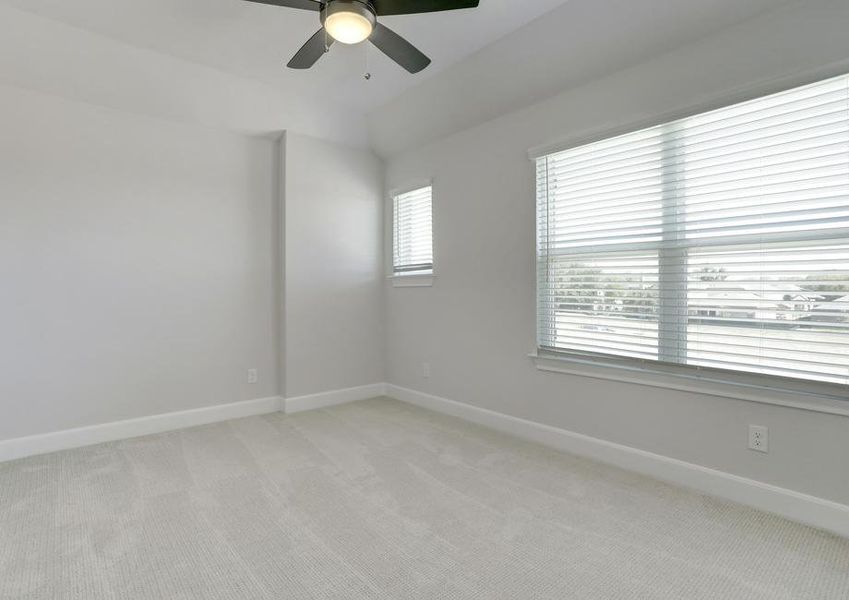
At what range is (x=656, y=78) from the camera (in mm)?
2484

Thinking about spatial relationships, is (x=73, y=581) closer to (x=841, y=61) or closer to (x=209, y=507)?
(x=209, y=507)

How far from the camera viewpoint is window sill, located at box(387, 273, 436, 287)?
13.2 feet

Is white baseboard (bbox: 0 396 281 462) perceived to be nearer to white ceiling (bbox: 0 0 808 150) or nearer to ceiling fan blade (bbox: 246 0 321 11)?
white ceiling (bbox: 0 0 808 150)

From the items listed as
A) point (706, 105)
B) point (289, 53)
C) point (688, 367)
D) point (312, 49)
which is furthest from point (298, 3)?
point (688, 367)

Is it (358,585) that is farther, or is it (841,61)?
(841,61)

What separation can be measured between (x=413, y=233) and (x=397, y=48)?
6.74ft

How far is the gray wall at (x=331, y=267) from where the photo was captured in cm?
392

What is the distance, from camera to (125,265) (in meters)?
3.27

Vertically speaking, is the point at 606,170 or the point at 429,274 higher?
the point at 606,170

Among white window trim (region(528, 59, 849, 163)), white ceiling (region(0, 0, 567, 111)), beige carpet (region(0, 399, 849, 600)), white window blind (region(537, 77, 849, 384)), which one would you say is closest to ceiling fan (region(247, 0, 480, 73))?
white ceiling (region(0, 0, 567, 111))

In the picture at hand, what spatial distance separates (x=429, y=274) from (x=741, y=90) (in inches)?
101

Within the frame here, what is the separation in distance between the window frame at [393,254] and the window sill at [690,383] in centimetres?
134

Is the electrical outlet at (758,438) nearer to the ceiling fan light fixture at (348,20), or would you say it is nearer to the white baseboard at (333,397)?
the ceiling fan light fixture at (348,20)

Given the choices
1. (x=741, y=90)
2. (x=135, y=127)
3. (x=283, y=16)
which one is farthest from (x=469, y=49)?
(x=135, y=127)
